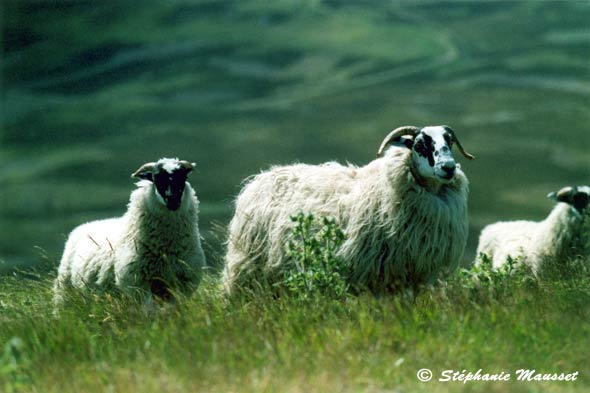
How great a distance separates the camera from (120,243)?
29.5ft

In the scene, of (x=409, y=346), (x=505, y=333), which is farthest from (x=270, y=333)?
(x=505, y=333)

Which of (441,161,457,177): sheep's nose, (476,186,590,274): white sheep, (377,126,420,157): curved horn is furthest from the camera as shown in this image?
(476,186,590,274): white sheep

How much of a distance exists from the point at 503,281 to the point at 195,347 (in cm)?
328

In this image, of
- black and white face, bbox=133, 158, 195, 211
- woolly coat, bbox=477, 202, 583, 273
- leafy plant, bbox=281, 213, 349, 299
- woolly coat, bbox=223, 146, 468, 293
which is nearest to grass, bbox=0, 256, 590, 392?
leafy plant, bbox=281, 213, 349, 299

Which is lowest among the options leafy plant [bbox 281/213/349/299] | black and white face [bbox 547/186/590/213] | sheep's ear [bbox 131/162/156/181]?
black and white face [bbox 547/186/590/213]

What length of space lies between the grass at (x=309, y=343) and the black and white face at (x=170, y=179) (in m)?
1.49

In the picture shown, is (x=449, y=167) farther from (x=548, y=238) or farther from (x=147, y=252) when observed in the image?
(x=548, y=238)

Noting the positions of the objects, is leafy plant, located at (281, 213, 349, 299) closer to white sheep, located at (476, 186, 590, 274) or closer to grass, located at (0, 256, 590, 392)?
grass, located at (0, 256, 590, 392)

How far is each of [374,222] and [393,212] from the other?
0.73 feet

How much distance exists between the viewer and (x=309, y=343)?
6.05 meters

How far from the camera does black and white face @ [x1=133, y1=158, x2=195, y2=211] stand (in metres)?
8.59

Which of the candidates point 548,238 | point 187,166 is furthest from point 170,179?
point 548,238

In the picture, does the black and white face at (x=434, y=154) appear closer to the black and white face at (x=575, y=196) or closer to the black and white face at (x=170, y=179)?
the black and white face at (x=170, y=179)

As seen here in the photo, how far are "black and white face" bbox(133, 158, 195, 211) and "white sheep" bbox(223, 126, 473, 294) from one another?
3.38ft
